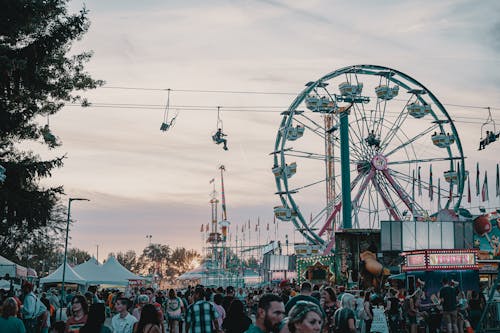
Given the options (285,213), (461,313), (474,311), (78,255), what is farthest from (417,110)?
(78,255)

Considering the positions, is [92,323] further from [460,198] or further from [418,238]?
[460,198]

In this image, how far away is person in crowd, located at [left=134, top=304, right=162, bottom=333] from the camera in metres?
8.72

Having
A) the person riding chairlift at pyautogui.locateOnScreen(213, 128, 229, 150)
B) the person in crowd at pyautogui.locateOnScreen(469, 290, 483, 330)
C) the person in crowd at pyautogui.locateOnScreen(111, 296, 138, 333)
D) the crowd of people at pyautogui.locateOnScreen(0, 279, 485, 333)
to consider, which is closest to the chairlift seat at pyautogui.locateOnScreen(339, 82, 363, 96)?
the person riding chairlift at pyautogui.locateOnScreen(213, 128, 229, 150)

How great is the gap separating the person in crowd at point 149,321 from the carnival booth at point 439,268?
24.1 m

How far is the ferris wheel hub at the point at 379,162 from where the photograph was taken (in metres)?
47.6

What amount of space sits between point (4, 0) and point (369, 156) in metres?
33.0

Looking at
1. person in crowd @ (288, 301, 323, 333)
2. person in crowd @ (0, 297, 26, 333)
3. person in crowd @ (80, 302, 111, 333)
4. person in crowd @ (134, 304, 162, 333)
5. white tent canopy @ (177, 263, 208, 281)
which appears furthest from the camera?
white tent canopy @ (177, 263, 208, 281)

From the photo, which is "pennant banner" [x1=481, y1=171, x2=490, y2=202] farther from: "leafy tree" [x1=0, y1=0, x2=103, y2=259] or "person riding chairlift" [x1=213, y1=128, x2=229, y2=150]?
"leafy tree" [x1=0, y1=0, x2=103, y2=259]

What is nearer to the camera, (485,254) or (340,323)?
(340,323)

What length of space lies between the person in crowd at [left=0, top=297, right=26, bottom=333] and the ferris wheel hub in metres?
39.3

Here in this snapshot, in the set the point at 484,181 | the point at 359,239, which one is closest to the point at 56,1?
the point at 359,239

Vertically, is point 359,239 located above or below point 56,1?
below

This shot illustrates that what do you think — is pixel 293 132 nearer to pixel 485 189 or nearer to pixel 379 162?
pixel 379 162

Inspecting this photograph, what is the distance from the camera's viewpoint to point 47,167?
24531mm
